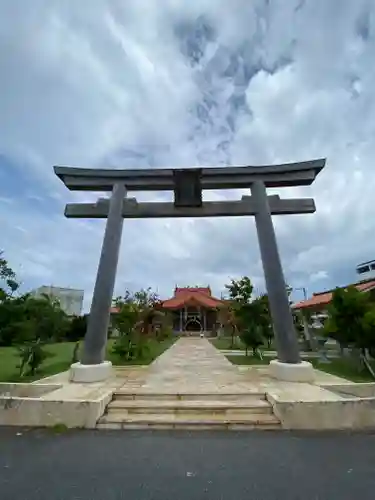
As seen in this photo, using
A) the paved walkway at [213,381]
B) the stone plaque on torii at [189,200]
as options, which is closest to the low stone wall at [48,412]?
the paved walkway at [213,381]

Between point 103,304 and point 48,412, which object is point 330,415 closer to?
point 48,412

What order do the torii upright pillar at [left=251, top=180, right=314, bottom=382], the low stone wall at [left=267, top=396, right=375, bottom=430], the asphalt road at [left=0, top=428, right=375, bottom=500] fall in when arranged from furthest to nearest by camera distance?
1. the torii upright pillar at [left=251, top=180, right=314, bottom=382]
2. the low stone wall at [left=267, top=396, right=375, bottom=430]
3. the asphalt road at [left=0, top=428, right=375, bottom=500]

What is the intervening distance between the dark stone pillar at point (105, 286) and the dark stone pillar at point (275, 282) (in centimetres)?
343

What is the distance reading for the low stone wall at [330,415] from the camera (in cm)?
447

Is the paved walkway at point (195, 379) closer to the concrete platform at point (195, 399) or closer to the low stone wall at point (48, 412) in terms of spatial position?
the concrete platform at point (195, 399)

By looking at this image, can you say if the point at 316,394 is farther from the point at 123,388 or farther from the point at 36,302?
the point at 36,302

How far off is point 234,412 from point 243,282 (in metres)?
15.4

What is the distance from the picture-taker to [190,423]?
4531 mm

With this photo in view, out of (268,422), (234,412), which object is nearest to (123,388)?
(234,412)

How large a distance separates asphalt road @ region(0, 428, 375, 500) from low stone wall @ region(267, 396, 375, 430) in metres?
0.23

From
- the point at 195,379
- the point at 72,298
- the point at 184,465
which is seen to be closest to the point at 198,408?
the point at 184,465

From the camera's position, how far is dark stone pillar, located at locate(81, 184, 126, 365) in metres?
6.92

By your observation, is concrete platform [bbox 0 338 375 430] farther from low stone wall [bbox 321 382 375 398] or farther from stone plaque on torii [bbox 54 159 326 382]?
stone plaque on torii [bbox 54 159 326 382]

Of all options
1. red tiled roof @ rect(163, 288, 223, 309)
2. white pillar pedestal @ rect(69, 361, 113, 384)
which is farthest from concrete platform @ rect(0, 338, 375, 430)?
red tiled roof @ rect(163, 288, 223, 309)
